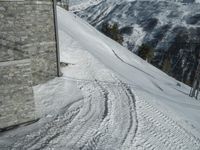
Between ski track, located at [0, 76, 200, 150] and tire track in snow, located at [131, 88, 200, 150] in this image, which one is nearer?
ski track, located at [0, 76, 200, 150]

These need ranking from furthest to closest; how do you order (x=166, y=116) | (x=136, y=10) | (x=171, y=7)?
1. (x=136, y=10)
2. (x=171, y=7)
3. (x=166, y=116)

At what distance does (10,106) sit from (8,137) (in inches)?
56.2

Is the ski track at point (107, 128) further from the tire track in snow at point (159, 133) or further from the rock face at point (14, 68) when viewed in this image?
the rock face at point (14, 68)

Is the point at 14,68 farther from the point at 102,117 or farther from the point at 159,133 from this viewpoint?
the point at 159,133

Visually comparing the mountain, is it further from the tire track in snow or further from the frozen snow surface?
the tire track in snow

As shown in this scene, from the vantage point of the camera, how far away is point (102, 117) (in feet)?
49.8

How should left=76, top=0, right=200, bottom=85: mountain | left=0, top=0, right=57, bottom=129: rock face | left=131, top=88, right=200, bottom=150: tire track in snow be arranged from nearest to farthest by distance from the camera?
left=0, top=0, right=57, bottom=129: rock face < left=131, top=88, right=200, bottom=150: tire track in snow < left=76, top=0, right=200, bottom=85: mountain

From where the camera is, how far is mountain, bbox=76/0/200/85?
110 meters

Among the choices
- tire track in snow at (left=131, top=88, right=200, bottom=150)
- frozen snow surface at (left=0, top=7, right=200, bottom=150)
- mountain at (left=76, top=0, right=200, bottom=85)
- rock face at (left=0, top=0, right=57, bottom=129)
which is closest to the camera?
rock face at (left=0, top=0, right=57, bottom=129)

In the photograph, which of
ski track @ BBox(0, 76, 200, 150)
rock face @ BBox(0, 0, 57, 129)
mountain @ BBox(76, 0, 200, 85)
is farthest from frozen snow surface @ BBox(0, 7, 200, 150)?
mountain @ BBox(76, 0, 200, 85)

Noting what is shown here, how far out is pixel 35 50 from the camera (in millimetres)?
17203

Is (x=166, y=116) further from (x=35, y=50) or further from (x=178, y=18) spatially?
(x=178, y=18)

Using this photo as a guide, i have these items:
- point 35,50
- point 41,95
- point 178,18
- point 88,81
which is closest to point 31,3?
point 35,50

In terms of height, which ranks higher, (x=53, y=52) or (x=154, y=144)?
(x=53, y=52)
